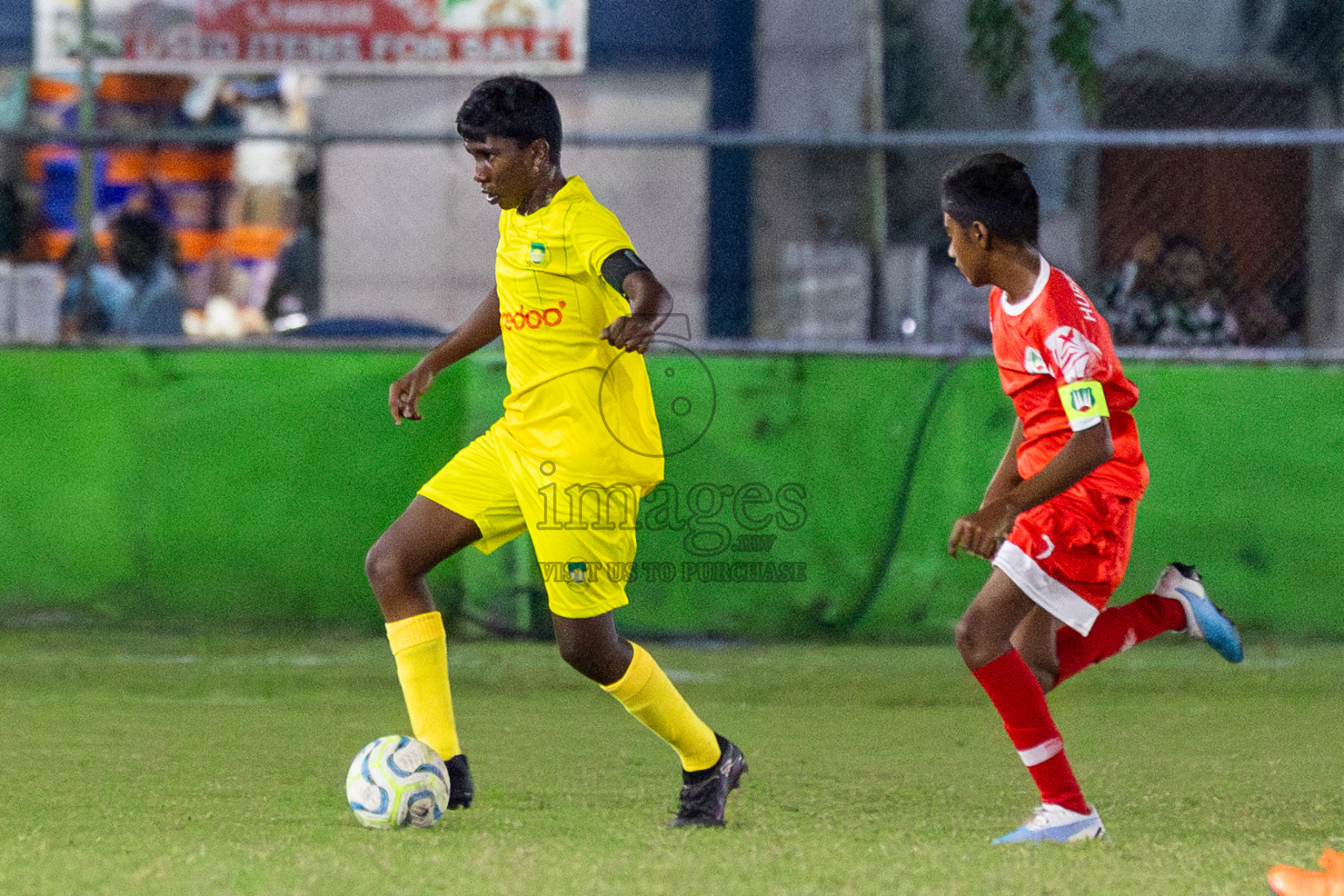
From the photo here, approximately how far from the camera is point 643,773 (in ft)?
17.4

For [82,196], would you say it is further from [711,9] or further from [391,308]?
[711,9]

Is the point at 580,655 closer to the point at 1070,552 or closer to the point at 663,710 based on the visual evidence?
the point at 663,710

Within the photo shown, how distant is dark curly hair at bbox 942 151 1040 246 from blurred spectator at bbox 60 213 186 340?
5065 mm

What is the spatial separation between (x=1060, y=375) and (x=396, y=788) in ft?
5.95

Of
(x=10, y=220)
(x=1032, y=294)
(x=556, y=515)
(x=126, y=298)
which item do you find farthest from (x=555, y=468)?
(x=10, y=220)

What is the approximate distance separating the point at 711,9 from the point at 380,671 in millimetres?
6089

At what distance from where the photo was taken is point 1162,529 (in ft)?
25.5

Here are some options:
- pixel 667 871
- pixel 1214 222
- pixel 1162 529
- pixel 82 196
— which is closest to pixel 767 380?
pixel 1162 529

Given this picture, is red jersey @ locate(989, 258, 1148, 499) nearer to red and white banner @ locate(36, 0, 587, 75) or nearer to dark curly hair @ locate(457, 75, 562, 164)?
dark curly hair @ locate(457, 75, 562, 164)

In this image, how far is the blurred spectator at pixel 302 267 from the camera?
35.4 ft

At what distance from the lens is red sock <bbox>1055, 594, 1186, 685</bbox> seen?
16.1 ft

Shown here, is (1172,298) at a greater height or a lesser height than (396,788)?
greater

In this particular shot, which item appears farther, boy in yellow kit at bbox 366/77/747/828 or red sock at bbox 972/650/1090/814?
boy in yellow kit at bbox 366/77/747/828

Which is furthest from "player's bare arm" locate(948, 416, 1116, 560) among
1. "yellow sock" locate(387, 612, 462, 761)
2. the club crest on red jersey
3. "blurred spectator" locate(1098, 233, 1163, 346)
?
"blurred spectator" locate(1098, 233, 1163, 346)
